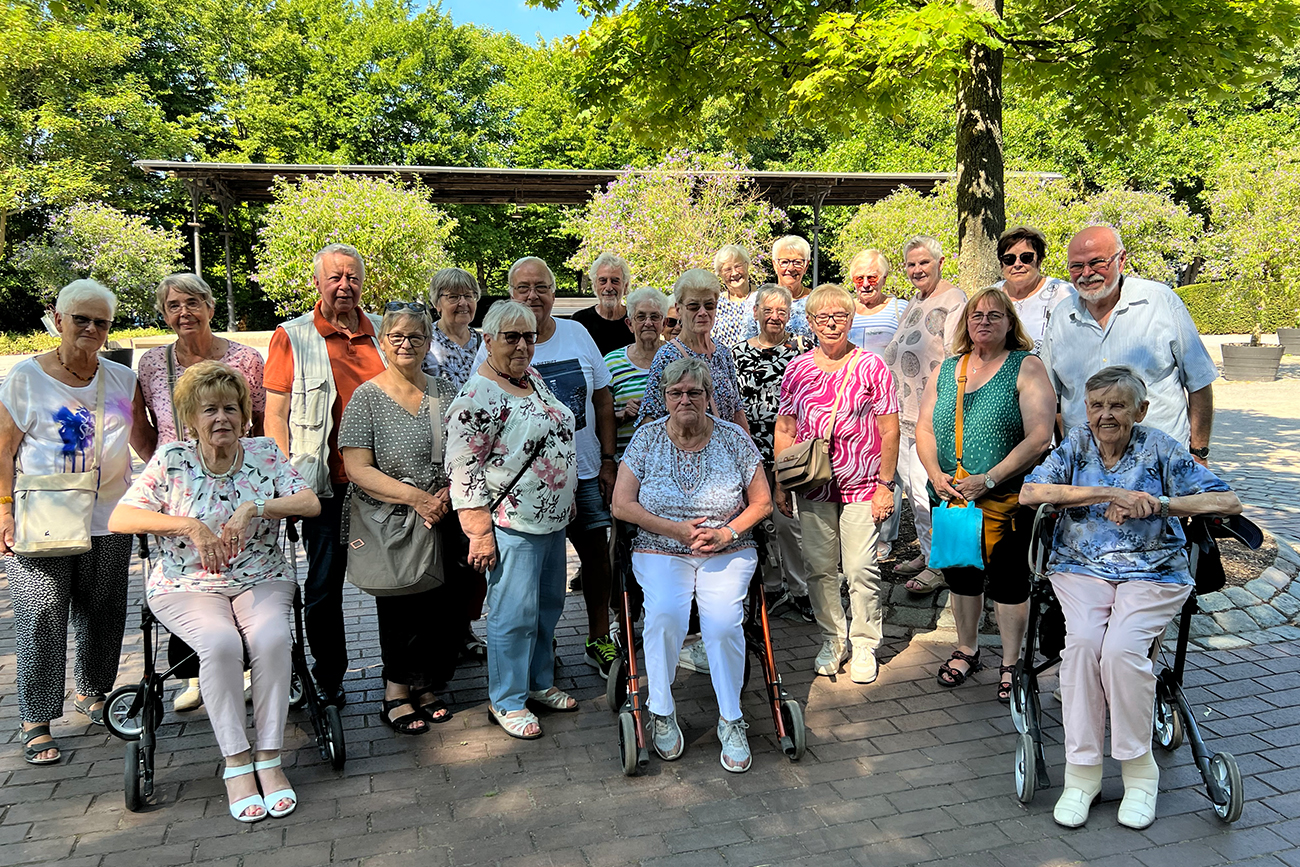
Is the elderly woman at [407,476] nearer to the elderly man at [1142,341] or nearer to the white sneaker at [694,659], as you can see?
the white sneaker at [694,659]

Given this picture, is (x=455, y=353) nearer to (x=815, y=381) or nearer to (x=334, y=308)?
(x=334, y=308)

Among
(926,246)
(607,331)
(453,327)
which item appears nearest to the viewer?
(453,327)

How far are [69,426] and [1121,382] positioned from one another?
14.0ft

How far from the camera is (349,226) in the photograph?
19438 mm

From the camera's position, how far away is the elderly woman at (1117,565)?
3.15 metres

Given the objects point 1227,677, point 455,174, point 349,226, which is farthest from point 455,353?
point 455,174

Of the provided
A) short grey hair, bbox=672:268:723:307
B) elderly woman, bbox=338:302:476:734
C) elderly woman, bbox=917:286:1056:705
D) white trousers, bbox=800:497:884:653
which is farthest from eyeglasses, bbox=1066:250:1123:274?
elderly woman, bbox=338:302:476:734

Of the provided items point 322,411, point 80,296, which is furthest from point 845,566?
point 80,296

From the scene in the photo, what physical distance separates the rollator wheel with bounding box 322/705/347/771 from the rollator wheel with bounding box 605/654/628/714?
45.4 inches

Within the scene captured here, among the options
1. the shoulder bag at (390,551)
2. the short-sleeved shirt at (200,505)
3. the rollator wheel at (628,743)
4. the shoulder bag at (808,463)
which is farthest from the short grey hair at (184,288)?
the shoulder bag at (808,463)

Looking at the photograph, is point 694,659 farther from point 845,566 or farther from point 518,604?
point 518,604

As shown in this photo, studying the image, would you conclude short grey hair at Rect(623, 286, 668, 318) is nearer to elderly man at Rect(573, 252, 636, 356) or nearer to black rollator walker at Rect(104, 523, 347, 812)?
elderly man at Rect(573, 252, 636, 356)

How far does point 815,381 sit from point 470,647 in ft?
7.66

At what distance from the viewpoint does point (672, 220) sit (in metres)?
20.5
